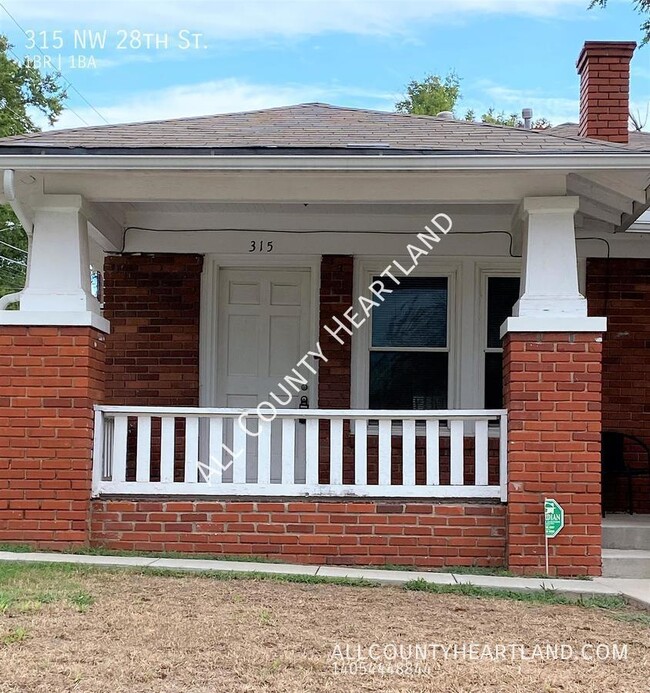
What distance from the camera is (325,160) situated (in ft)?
18.8

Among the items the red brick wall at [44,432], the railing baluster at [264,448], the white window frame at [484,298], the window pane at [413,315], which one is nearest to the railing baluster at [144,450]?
the red brick wall at [44,432]

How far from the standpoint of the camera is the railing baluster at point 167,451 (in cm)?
632

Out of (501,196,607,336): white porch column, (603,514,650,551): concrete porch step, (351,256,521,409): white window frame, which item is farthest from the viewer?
(351,256,521,409): white window frame

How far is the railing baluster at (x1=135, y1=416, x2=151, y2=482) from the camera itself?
634cm

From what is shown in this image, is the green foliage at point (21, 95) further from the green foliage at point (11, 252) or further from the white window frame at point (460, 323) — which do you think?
the white window frame at point (460, 323)

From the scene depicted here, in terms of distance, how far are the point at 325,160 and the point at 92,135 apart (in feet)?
6.92

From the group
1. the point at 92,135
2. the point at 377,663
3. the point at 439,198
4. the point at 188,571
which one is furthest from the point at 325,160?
the point at 377,663

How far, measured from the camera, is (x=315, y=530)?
20.2 ft

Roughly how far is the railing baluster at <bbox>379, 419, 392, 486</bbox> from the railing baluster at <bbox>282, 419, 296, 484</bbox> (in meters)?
0.70

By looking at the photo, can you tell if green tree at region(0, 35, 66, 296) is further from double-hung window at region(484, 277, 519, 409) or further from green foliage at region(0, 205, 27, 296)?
double-hung window at region(484, 277, 519, 409)

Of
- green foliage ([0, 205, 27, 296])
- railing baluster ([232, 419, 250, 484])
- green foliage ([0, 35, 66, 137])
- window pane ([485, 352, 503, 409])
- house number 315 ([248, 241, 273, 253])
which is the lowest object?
railing baluster ([232, 419, 250, 484])

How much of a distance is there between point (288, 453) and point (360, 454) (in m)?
0.58

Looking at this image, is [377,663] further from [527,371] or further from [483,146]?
[483,146]

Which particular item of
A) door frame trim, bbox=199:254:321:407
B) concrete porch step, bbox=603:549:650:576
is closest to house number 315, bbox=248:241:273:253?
door frame trim, bbox=199:254:321:407
